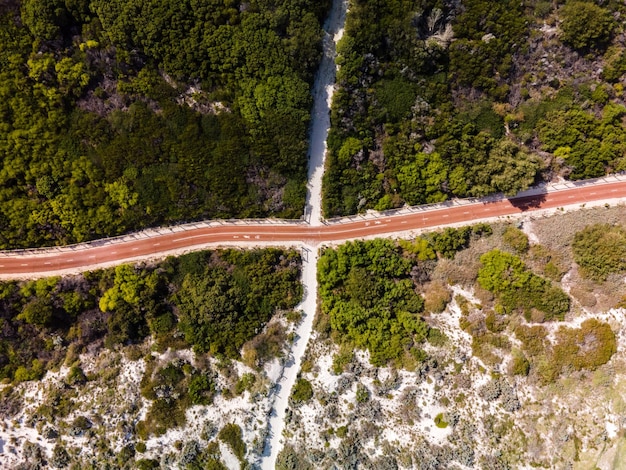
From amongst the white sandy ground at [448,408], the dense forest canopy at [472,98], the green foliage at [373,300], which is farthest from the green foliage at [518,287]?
the green foliage at [373,300]

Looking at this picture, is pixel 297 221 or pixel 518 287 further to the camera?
pixel 297 221

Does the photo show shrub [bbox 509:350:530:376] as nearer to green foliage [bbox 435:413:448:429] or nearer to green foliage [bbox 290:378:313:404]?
green foliage [bbox 435:413:448:429]

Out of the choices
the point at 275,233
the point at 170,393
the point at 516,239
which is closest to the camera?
the point at 170,393

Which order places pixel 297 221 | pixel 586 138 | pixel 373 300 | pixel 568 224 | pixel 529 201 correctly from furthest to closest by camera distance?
1. pixel 297 221
2. pixel 529 201
3. pixel 373 300
4. pixel 568 224
5. pixel 586 138

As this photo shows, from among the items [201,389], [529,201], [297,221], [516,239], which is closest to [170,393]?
[201,389]

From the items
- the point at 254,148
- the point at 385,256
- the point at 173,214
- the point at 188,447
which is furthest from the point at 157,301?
the point at 385,256

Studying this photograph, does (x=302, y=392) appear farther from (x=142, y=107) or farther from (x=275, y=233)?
(x=142, y=107)

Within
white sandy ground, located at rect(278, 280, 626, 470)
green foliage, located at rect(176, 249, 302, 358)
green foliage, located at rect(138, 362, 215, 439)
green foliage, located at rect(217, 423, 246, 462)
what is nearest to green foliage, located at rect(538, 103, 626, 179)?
white sandy ground, located at rect(278, 280, 626, 470)

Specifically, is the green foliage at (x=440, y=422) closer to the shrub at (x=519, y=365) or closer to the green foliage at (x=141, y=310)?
the shrub at (x=519, y=365)
